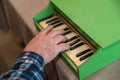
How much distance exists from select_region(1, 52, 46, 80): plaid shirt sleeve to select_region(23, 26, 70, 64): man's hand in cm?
4

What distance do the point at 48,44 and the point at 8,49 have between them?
1.07 metres

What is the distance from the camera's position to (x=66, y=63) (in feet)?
2.77

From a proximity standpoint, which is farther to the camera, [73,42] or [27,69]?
[73,42]

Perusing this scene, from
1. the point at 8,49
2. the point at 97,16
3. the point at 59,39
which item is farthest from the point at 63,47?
the point at 8,49

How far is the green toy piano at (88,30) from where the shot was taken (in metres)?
0.76

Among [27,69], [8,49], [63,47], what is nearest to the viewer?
[27,69]

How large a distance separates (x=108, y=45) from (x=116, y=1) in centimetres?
23

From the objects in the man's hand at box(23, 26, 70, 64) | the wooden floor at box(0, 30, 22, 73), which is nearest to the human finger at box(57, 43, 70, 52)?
the man's hand at box(23, 26, 70, 64)

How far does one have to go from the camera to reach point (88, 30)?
806 millimetres

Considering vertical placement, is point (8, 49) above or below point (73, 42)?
above

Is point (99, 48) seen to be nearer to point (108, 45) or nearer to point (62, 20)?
point (108, 45)

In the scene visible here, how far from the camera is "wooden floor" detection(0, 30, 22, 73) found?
172 cm

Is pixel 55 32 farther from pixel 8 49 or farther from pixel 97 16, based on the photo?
pixel 8 49

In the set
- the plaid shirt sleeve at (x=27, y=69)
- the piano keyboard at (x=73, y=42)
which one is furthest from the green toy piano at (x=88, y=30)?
the plaid shirt sleeve at (x=27, y=69)
